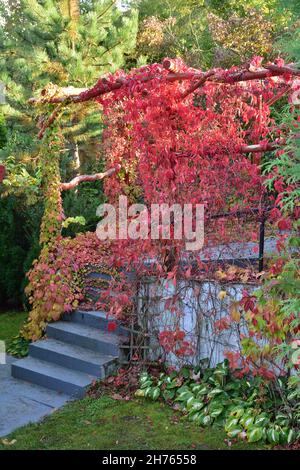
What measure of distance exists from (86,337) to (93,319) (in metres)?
0.32

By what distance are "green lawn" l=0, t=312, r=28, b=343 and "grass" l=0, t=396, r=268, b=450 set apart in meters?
2.35

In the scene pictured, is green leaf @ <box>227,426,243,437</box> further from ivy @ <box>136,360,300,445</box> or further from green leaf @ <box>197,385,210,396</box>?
green leaf @ <box>197,385,210,396</box>

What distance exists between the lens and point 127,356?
5.06 meters

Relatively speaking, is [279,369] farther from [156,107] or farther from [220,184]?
[156,107]

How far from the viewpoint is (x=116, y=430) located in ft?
13.1

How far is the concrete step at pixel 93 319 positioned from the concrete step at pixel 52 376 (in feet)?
2.00

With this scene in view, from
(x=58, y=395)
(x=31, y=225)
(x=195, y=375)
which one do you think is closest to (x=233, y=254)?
(x=195, y=375)

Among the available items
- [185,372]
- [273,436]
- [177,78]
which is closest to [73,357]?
[185,372]

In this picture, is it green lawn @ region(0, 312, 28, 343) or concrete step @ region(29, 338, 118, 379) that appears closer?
concrete step @ region(29, 338, 118, 379)

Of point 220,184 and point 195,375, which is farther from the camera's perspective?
point 220,184

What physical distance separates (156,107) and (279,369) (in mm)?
2559

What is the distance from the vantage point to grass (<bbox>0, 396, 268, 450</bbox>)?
3.75m

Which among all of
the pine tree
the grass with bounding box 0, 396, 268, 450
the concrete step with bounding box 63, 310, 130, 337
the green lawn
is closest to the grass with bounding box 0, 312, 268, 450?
the grass with bounding box 0, 396, 268, 450

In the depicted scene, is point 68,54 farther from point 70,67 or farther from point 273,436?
point 273,436
